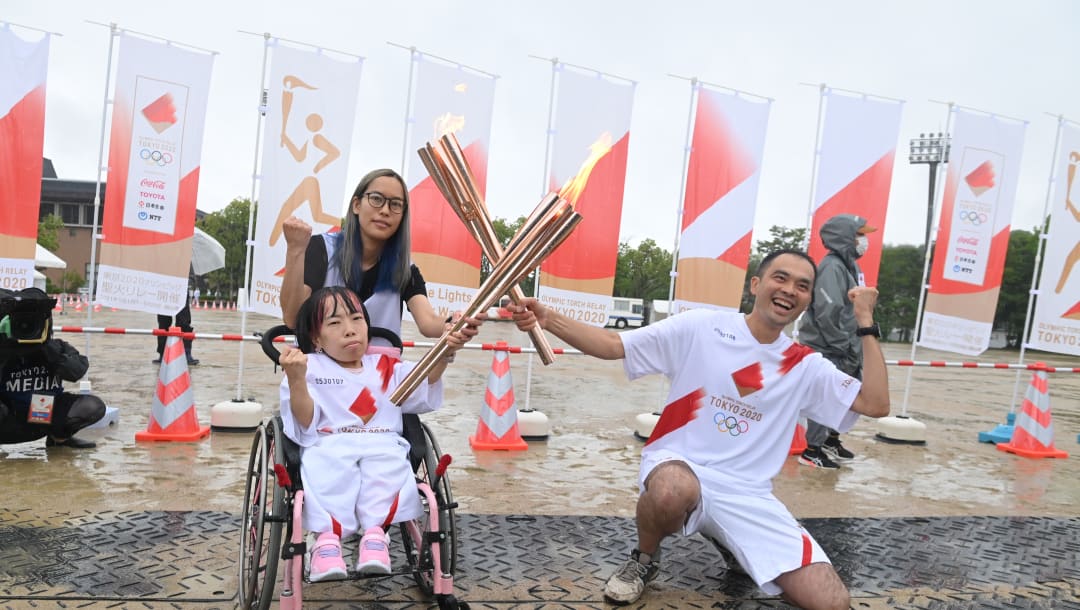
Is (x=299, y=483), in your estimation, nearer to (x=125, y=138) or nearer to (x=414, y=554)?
(x=414, y=554)

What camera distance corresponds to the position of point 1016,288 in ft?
120

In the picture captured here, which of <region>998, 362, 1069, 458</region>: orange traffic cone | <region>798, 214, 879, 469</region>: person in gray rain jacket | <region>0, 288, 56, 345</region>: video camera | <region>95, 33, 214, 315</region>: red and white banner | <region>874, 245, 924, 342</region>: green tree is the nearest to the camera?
<region>0, 288, 56, 345</region>: video camera

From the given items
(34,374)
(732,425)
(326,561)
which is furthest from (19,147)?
(732,425)

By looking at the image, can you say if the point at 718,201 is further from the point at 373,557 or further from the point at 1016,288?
the point at 1016,288

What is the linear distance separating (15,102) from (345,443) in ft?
17.9

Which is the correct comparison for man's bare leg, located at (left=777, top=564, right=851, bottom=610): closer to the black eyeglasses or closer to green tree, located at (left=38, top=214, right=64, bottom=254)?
the black eyeglasses

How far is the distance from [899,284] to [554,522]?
37.7m

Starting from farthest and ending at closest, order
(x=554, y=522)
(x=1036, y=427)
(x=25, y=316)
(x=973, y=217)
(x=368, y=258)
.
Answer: (x=973, y=217)
(x=1036, y=427)
(x=25, y=316)
(x=554, y=522)
(x=368, y=258)

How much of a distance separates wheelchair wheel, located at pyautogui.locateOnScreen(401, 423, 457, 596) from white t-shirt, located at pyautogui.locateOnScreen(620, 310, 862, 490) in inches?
35.1

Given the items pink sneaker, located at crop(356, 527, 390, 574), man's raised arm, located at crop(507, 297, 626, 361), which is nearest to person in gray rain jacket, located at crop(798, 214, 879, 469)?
man's raised arm, located at crop(507, 297, 626, 361)

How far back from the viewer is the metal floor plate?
9.32 feet

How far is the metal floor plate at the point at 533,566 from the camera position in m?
2.84

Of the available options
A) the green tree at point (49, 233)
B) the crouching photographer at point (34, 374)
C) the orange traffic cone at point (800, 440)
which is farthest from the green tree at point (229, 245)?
the orange traffic cone at point (800, 440)

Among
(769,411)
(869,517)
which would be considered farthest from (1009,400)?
(769,411)
